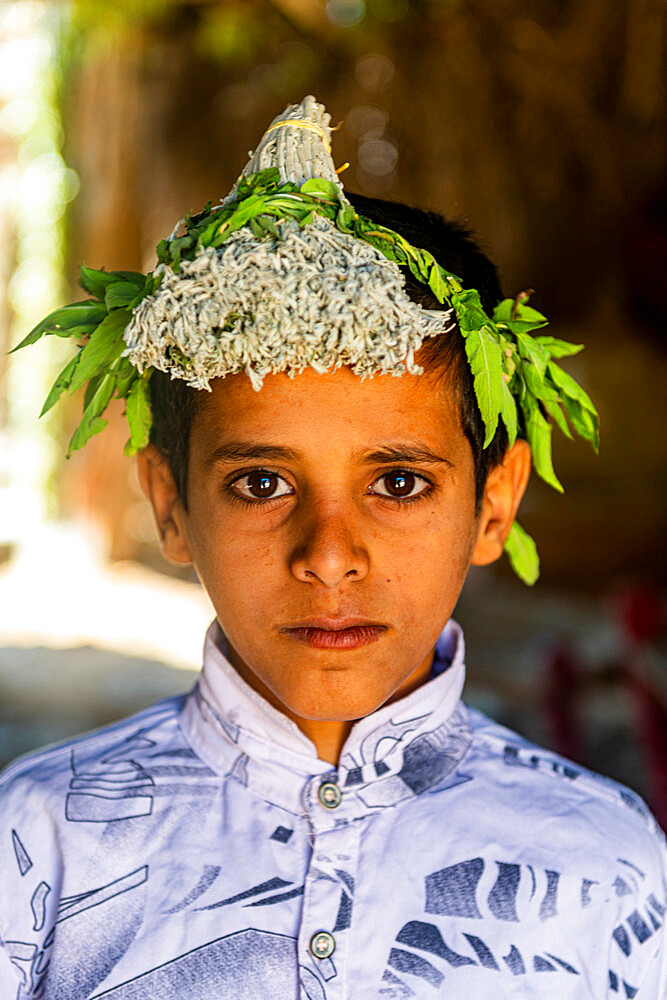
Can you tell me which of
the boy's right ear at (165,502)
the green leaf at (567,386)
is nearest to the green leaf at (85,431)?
the boy's right ear at (165,502)

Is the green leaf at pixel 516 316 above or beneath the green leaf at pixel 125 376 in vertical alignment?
above

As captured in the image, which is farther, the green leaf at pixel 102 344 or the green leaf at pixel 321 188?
the green leaf at pixel 102 344

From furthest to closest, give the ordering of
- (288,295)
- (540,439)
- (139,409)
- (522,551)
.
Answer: (522,551) → (540,439) → (139,409) → (288,295)

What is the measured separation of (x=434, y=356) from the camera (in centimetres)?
139

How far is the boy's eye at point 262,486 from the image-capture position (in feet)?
4.45

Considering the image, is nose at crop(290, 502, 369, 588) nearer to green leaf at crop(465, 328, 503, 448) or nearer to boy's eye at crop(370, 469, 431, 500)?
boy's eye at crop(370, 469, 431, 500)

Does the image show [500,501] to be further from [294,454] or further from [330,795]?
[330,795]

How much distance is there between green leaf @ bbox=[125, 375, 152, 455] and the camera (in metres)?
1.54

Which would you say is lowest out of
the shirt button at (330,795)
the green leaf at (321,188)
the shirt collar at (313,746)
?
the shirt button at (330,795)

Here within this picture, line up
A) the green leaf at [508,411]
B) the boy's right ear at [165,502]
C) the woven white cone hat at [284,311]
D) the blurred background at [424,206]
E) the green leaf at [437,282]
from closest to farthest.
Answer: the woven white cone hat at [284,311] < the green leaf at [437,282] < the green leaf at [508,411] < the boy's right ear at [165,502] < the blurred background at [424,206]

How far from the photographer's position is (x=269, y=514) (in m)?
1.35

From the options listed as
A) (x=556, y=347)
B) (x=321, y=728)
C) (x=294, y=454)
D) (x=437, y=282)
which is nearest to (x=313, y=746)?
(x=321, y=728)

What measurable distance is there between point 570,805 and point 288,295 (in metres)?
0.86

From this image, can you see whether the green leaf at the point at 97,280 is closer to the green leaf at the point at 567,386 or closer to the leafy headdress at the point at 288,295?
the leafy headdress at the point at 288,295
